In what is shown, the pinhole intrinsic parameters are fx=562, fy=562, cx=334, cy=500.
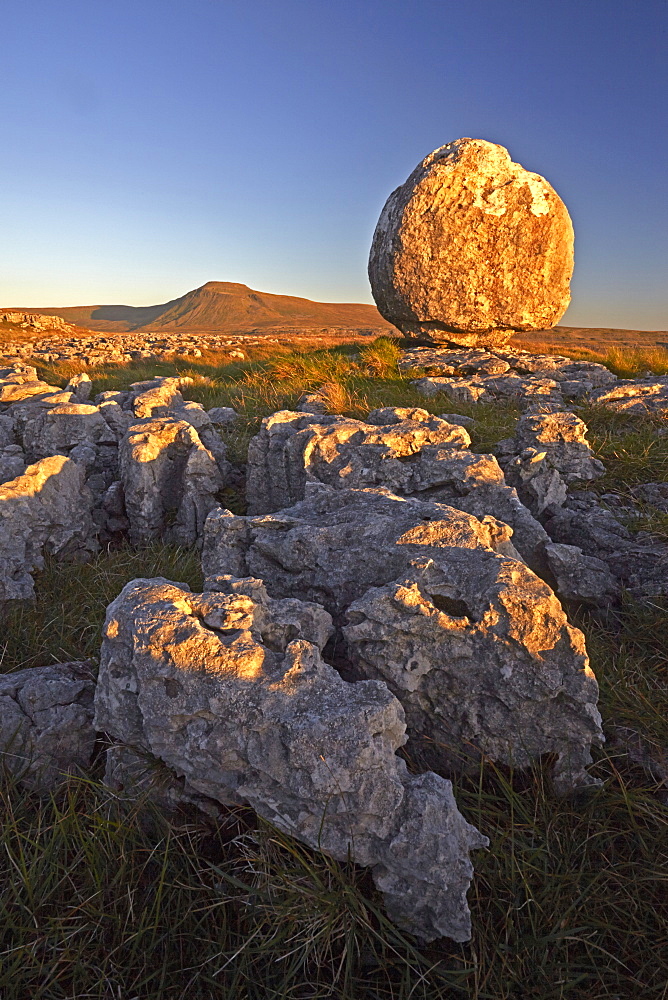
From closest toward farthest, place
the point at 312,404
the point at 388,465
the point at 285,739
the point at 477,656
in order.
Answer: the point at 285,739 → the point at 477,656 → the point at 388,465 → the point at 312,404

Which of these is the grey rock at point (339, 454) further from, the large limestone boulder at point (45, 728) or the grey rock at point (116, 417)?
the large limestone boulder at point (45, 728)

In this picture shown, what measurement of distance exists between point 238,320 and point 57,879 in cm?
13049

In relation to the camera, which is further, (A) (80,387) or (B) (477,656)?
(A) (80,387)

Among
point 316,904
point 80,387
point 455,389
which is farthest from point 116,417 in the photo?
point 316,904

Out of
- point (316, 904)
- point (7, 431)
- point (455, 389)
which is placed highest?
point (455, 389)

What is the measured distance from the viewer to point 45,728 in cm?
251

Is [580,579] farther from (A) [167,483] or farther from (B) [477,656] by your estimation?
(A) [167,483]

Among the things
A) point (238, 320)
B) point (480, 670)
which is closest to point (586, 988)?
point (480, 670)

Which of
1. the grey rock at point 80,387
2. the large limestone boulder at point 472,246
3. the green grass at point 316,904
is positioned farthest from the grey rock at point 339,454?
the large limestone boulder at point 472,246

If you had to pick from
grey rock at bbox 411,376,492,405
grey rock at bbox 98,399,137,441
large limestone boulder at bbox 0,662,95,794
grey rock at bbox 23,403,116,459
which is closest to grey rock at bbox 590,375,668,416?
grey rock at bbox 411,376,492,405

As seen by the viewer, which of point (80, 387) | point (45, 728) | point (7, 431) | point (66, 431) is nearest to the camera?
point (45, 728)

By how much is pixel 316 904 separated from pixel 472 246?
11.4 metres

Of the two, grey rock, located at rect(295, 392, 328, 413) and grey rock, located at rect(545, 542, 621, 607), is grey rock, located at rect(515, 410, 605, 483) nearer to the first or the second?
grey rock, located at rect(545, 542, 621, 607)

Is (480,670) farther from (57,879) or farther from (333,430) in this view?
(333,430)
